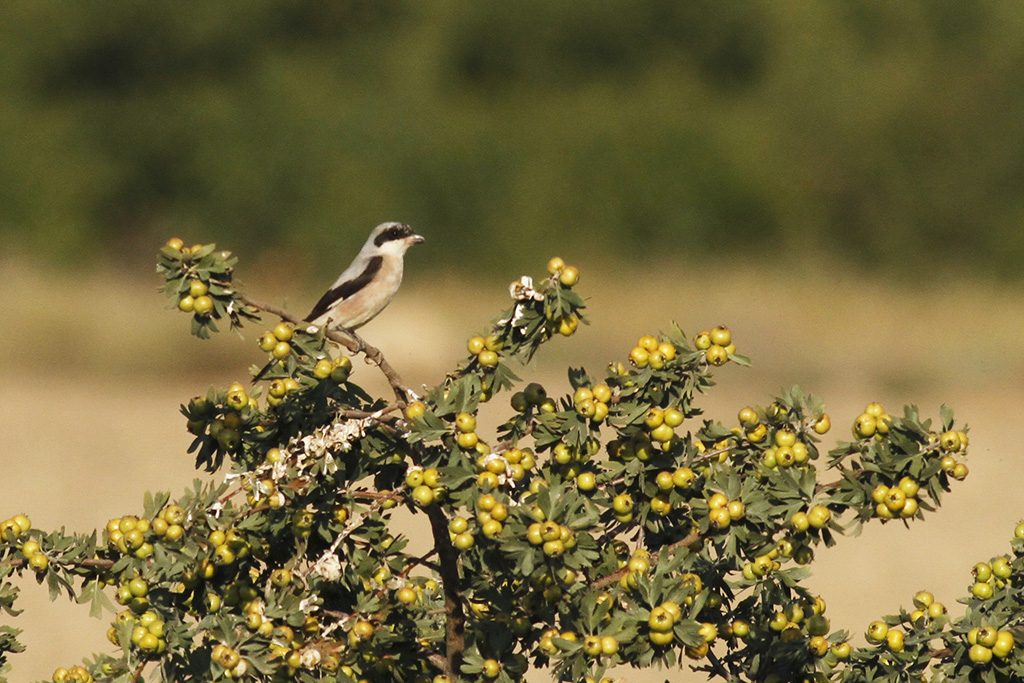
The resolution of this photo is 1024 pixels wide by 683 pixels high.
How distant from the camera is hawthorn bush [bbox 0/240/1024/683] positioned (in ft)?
7.59

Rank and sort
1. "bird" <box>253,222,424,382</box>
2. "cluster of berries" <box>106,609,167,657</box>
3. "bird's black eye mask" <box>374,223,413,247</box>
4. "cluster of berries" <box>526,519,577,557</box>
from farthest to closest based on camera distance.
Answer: "bird's black eye mask" <box>374,223,413,247</box> < "bird" <box>253,222,424,382</box> < "cluster of berries" <box>106,609,167,657</box> < "cluster of berries" <box>526,519,577,557</box>

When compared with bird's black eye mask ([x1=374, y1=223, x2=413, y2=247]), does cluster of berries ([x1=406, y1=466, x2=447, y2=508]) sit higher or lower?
lower

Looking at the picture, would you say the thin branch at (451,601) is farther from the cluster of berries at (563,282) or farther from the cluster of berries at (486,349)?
the cluster of berries at (563,282)

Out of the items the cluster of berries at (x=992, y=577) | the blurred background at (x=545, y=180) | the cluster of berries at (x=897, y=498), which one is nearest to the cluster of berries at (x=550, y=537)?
the cluster of berries at (x=897, y=498)

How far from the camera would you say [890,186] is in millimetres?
17359

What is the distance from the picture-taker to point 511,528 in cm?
226

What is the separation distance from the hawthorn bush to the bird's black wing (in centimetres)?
243

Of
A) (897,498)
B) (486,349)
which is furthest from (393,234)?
(897,498)

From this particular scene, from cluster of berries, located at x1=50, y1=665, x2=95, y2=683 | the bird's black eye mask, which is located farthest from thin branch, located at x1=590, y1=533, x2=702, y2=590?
the bird's black eye mask

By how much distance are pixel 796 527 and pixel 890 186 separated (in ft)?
52.7

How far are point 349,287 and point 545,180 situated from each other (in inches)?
498

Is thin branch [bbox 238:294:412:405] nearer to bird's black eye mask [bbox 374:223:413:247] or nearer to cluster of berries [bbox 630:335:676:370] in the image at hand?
cluster of berries [bbox 630:335:676:370]

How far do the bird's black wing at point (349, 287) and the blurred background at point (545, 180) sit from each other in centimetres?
1006

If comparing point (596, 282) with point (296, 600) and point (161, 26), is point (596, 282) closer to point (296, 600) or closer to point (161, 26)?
point (161, 26)
